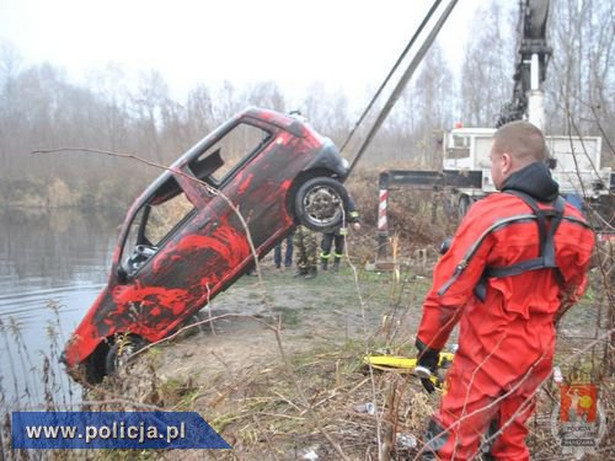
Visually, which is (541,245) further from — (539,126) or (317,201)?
(539,126)

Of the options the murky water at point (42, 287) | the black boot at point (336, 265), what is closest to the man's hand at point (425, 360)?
the murky water at point (42, 287)

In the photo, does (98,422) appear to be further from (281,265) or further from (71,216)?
(71,216)

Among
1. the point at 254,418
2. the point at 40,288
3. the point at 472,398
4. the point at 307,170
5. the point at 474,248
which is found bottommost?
the point at 40,288

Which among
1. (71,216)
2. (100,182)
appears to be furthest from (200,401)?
(100,182)

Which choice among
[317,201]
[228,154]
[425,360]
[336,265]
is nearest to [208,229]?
[317,201]

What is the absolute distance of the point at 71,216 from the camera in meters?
31.2

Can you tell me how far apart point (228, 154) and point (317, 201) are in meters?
15.5

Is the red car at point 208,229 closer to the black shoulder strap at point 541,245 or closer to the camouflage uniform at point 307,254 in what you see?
the camouflage uniform at point 307,254

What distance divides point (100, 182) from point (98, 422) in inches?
1407

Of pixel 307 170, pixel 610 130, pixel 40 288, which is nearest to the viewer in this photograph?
pixel 610 130

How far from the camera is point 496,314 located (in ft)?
6.63

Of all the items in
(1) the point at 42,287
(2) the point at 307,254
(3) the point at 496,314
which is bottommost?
(1) the point at 42,287

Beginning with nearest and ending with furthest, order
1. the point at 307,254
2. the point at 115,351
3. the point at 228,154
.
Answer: the point at 115,351, the point at 307,254, the point at 228,154

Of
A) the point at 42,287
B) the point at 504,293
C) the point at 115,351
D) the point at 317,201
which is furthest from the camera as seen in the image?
the point at 42,287
